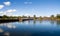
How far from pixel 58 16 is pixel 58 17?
2.90 feet

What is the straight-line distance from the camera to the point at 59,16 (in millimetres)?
77125

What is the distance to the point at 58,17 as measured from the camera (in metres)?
77.8

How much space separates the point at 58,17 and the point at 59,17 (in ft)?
2.62

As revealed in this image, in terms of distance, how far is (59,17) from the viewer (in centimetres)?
7725

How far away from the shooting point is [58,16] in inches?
3044

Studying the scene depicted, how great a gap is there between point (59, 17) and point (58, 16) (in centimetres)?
101

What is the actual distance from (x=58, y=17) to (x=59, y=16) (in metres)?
1.13

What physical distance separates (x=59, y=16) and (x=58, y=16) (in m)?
0.69

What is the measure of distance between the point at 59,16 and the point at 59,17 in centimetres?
73
